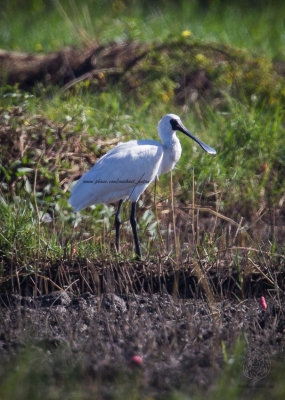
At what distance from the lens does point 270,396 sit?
3.17 m

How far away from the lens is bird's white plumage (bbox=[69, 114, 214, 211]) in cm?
522

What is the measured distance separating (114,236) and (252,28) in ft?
21.6

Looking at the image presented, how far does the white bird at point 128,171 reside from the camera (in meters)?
5.22

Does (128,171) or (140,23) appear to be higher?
(140,23)

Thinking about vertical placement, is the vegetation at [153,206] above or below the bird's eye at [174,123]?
below

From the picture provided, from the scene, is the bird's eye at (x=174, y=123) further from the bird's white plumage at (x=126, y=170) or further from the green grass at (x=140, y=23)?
the green grass at (x=140, y=23)

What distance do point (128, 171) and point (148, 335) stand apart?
1978 mm

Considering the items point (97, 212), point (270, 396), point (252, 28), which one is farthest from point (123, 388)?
point (252, 28)

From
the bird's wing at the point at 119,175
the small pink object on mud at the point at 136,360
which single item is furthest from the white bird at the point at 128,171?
the small pink object on mud at the point at 136,360

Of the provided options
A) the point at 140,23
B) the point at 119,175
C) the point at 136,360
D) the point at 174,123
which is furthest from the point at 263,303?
the point at 140,23

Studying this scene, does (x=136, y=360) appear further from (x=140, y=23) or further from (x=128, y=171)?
(x=140, y=23)

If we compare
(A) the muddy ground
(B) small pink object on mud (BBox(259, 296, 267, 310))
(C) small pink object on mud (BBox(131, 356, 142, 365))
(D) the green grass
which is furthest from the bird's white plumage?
(D) the green grass

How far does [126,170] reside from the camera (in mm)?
5387

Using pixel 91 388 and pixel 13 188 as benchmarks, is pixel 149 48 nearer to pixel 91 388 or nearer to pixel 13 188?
pixel 13 188
